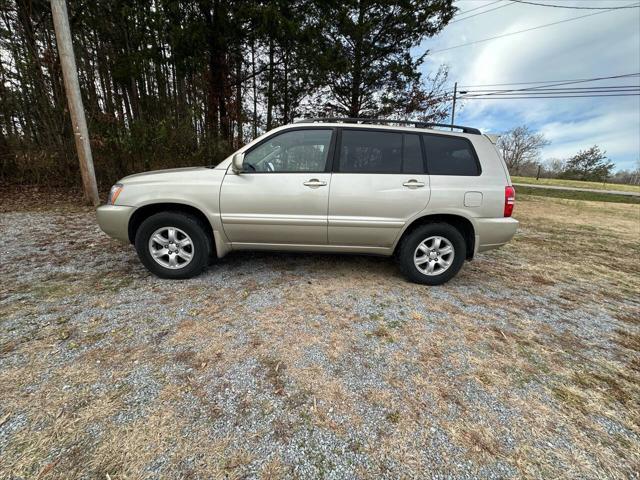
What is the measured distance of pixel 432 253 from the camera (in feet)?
10.7

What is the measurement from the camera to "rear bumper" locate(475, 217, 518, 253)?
312cm

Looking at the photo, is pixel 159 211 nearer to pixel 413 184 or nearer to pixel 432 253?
pixel 413 184

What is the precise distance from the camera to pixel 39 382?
1.74 m

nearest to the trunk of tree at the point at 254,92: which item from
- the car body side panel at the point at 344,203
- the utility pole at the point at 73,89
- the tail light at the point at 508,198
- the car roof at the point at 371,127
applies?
the utility pole at the point at 73,89

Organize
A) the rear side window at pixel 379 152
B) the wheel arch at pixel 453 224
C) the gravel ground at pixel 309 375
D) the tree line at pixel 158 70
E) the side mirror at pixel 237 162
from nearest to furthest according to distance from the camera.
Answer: the gravel ground at pixel 309 375
the side mirror at pixel 237 162
the rear side window at pixel 379 152
the wheel arch at pixel 453 224
the tree line at pixel 158 70

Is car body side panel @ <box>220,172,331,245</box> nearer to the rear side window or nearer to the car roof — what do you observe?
the rear side window

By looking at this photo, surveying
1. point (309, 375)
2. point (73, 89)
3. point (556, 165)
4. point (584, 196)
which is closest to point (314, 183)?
point (309, 375)

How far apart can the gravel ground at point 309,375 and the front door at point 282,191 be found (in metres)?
0.59

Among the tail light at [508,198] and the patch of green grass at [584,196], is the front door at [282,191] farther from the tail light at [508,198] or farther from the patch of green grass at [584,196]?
the patch of green grass at [584,196]

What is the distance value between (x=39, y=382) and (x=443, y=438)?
2.36 metres

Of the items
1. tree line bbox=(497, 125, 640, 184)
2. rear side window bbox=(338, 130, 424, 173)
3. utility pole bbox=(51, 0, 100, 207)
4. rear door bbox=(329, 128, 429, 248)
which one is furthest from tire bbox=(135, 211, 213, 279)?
tree line bbox=(497, 125, 640, 184)

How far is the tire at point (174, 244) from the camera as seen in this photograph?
10.1ft

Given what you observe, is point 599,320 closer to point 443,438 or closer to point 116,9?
point 443,438

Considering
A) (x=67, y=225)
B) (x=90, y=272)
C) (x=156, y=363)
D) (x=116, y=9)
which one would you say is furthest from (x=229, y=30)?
(x=156, y=363)
